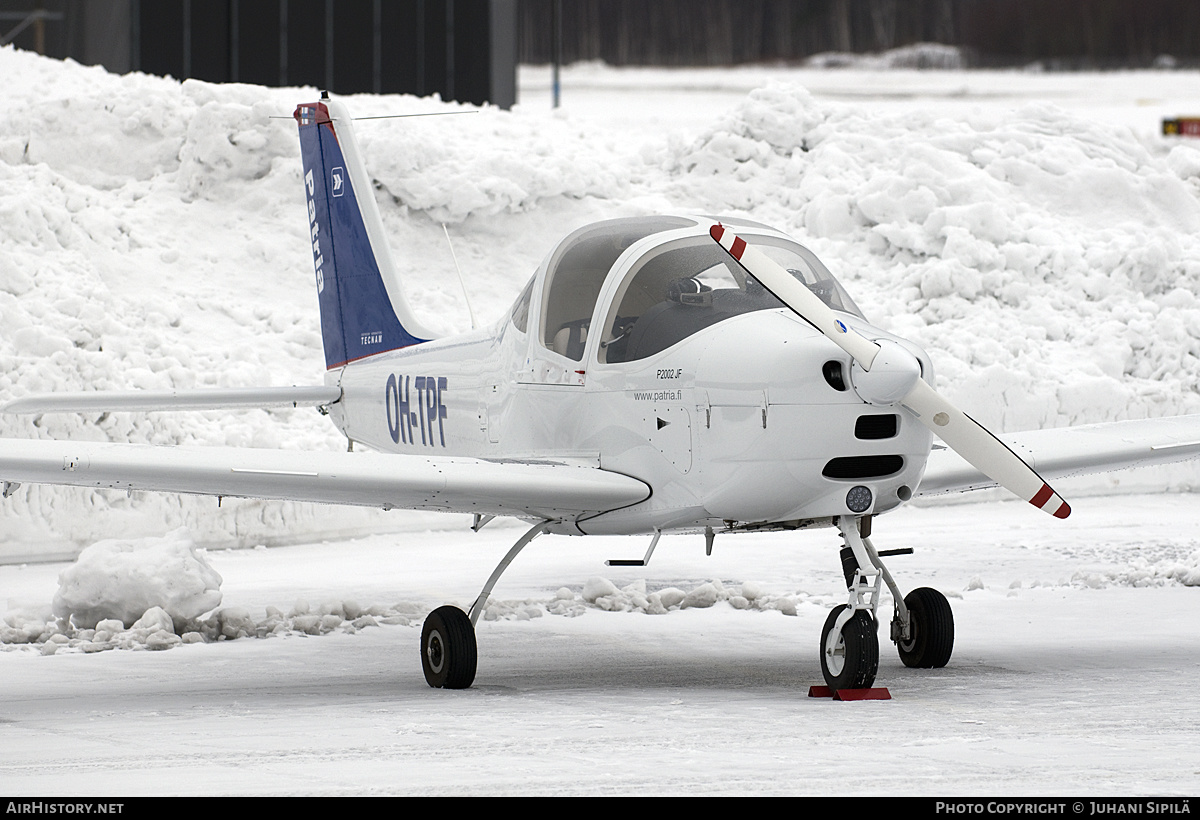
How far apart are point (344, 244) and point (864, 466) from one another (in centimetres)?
649

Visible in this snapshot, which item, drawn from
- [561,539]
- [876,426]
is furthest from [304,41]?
[876,426]

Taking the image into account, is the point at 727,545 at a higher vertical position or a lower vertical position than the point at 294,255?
lower

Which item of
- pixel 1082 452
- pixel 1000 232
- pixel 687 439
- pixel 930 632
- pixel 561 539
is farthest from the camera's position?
pixel 1000 232

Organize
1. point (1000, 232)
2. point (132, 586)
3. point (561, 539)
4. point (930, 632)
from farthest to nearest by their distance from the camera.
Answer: point (1000, 232)
point (561, 539)
point (132, 586)
point (930, 632)

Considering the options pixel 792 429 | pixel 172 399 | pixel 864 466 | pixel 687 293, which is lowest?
pixel 172 399

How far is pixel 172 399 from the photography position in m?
10.6

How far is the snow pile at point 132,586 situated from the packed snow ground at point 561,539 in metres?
0.03

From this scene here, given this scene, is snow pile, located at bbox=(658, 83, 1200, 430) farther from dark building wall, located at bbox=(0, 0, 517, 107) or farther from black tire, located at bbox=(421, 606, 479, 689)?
black tire, located at bbox=(421, 606, 479, 689)

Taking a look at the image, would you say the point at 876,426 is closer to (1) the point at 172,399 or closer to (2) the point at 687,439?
(2) the point at 687,439

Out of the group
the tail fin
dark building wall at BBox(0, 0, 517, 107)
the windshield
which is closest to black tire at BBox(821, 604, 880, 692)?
the windshield

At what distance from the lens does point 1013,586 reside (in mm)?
11195

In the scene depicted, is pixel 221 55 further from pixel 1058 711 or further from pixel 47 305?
pixel 1058 711

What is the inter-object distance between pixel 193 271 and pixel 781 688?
13843 millimetres

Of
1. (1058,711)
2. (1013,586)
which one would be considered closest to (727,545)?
(1013,586)
